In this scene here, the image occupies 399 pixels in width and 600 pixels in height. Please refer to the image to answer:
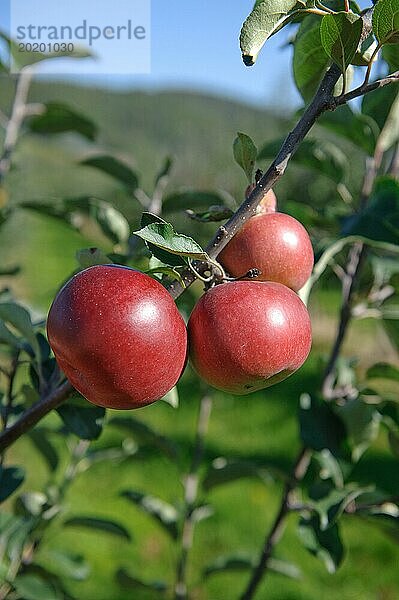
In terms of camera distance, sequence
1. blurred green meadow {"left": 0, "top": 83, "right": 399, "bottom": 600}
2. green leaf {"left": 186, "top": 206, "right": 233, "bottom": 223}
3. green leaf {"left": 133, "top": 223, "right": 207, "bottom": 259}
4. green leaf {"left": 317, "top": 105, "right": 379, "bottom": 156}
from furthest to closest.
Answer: blurred green meadow {"left": 0, "top": 83, "right": 399, "bottom": 600}, green leaf {"left": 317, "top": 105, "right": 379, "bottom": 156}, green leaf {"left": 186, "top": 206, "right": 233, "bottom": 223}, green leaf {"left": 133, "top": 223, "right": 207, "bottom": 259}

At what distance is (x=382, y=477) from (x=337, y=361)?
1.86m

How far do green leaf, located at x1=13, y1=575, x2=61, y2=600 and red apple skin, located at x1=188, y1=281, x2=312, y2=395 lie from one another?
1.66ft

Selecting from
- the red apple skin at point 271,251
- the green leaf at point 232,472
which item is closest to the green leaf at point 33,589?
the green leaf at point 232,472

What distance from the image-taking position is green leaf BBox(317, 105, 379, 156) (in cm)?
103

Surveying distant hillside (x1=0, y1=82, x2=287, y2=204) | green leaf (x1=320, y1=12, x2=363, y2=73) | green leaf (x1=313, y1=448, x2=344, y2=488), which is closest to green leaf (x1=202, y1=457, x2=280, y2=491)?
green leaf (x1=313, y1=448, x2=344, y2=488)

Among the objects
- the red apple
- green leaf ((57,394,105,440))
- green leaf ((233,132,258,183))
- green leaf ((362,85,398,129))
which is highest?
green leaf ((233,132,258,183))

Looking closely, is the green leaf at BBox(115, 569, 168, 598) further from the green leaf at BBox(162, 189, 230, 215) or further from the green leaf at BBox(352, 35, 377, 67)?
the green leaf at BBox(352, 35, 377, 67)

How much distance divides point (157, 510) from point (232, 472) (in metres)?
0.18

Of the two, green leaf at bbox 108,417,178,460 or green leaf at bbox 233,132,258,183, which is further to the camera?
green leaf at bbox 108,417,178,460

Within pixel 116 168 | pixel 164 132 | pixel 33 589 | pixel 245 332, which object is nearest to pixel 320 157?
pixel 116 168

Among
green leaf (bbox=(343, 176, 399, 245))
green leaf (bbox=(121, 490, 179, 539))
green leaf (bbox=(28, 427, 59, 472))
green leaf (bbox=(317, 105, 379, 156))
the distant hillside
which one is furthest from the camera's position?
the distant hillside

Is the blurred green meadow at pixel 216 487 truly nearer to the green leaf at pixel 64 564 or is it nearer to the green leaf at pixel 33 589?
the green leaf at pixel 64 564

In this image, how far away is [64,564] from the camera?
Result: 3.69ft

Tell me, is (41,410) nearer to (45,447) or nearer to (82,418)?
(82,418)
